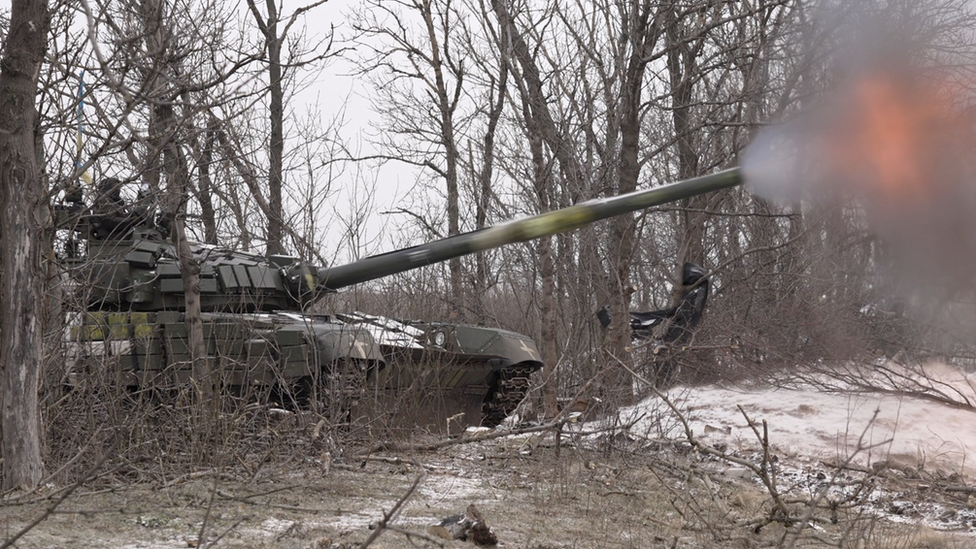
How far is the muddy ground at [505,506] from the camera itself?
185 inches

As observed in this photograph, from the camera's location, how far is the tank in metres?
8.47

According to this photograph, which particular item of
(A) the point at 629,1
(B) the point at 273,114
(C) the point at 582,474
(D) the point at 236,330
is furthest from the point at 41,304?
(B) the point at 273,114

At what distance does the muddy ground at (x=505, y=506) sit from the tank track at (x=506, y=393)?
2128mm

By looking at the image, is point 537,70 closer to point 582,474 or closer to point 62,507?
point 582,474

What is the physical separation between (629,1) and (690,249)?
21.9 ft

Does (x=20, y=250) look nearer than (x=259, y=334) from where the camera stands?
Yes

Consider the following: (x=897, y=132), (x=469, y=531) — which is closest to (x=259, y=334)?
(x=469, y=531)

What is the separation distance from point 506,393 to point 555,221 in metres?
6.83

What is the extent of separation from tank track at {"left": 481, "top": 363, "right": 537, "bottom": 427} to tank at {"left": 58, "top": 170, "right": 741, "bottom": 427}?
0.19 m

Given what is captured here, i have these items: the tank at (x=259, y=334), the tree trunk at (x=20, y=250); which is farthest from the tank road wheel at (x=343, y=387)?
the tree trunk at (x=20, y=250)

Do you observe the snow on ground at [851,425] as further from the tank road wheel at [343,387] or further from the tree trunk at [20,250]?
the tree trunk at [20,250]

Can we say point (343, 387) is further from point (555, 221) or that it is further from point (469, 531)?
point (555, 221)

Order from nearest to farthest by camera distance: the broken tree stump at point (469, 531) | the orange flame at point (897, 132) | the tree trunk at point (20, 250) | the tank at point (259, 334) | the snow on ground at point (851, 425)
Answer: the broken tree stump at point (469, 531), the tree trunk at point (20, 250), the orange flame at point (897, 132), the tank at point (259, 334), the snow on ground at point (851, 425)

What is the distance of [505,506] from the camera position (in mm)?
6379
